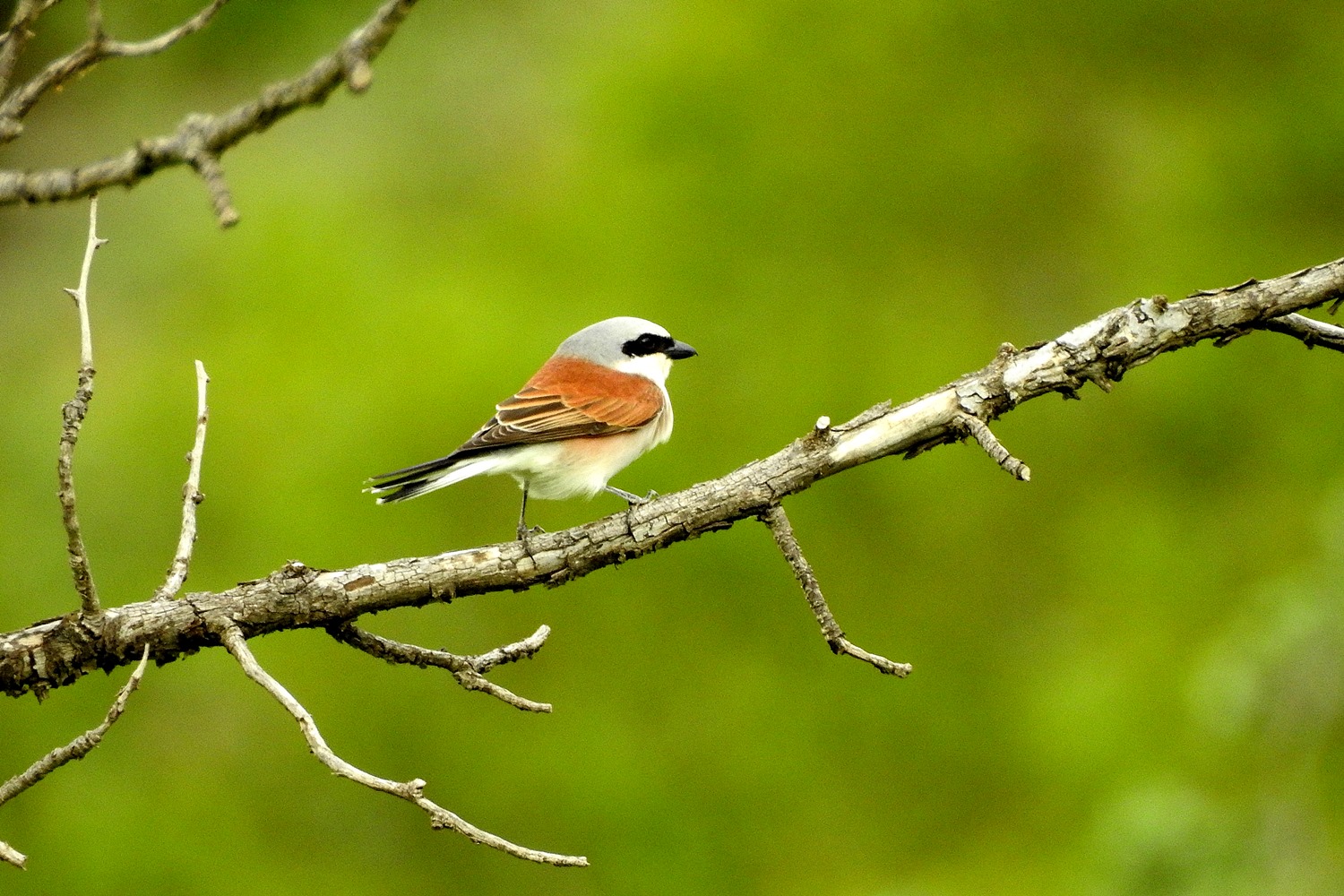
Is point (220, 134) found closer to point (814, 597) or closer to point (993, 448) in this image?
point (814, 597)

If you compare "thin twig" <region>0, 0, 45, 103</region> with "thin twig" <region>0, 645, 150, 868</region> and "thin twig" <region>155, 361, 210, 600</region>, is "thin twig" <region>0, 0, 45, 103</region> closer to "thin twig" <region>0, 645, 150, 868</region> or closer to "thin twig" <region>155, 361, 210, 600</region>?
"thin twig" <region>155, 361, 210, 600</region>

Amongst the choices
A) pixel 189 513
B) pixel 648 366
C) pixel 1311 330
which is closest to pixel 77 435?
pixel 189 513

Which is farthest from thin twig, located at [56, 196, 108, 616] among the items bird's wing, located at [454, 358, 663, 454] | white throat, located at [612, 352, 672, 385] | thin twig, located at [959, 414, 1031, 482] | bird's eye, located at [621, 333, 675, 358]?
bird's eye, located at [621, 333, 675, 358]

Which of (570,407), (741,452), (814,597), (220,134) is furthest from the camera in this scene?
(741,452)

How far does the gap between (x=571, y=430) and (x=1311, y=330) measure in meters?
2.38

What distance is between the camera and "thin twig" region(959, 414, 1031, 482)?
108 inches

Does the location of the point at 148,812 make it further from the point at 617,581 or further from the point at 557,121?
the point at 557,121

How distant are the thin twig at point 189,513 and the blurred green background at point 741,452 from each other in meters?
4.21

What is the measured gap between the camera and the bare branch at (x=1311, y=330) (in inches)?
128

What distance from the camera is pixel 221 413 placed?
8195 millimetres

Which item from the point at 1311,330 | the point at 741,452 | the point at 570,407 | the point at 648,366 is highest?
the point at 741,452

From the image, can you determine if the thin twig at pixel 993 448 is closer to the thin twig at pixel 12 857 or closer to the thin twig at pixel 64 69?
the thin twig at pixel 64 69

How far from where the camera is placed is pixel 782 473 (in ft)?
10.6

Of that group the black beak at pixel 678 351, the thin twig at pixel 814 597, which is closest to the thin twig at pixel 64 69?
the thin twig at pixel 814 597
